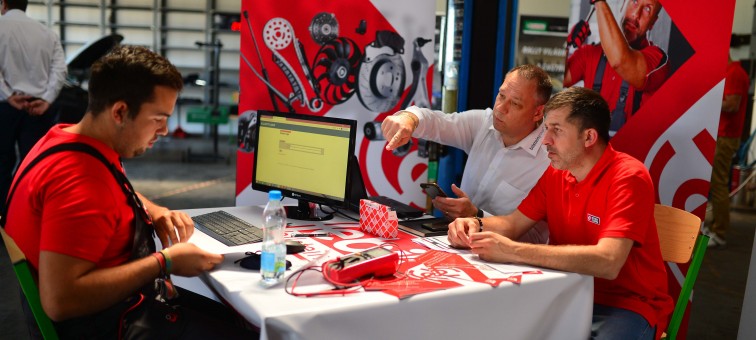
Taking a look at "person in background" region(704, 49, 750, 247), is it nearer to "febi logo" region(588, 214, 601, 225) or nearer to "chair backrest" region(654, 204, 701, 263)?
"chair backrest" region(654, 204, 701, 263)

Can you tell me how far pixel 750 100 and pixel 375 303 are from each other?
794 cm

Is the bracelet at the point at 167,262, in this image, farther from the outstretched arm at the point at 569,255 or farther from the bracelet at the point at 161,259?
the outstretched arm at the point at 569,255

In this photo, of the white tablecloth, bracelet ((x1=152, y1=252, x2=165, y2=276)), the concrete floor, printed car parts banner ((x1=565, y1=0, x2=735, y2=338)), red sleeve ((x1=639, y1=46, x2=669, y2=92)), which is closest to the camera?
the white tablecloth

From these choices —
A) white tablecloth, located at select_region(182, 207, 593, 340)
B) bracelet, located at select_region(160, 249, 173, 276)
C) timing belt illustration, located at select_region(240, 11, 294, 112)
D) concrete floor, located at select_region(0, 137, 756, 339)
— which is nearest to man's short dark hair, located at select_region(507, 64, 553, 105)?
white tablecloth, located at select_region(182, 207, 593, 340)

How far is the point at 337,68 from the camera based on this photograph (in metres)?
3.74

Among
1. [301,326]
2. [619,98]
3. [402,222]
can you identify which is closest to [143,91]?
[301,326]

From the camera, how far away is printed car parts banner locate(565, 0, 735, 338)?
103 inches

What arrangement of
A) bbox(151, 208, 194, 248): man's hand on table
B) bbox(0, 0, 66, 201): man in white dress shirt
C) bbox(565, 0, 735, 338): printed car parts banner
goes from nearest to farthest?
bbox(151, 208, 194, 248): man's hand on table, bbox(565, 0, 735, 338): printed car parts banner, bbox(0, 0, 66, 201): man in white dress shirt

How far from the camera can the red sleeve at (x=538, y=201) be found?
2244 mm

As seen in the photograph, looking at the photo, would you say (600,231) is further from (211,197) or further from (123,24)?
(123,24)

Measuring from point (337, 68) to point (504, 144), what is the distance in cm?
133

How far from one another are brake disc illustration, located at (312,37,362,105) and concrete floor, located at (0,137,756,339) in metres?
2.05

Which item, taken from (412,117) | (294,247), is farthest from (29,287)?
(412,117)

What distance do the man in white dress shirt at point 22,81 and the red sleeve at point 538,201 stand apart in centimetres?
362
